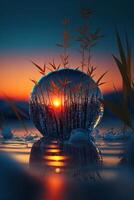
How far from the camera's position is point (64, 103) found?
2.42m

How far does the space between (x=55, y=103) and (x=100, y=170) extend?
118 cm

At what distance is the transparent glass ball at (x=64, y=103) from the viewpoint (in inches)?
94.5

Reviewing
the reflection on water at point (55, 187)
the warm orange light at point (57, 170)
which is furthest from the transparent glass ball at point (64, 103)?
the reflection on water at point (55, 187)

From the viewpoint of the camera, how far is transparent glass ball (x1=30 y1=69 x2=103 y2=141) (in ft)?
7.88

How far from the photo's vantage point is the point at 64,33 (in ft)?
6.79

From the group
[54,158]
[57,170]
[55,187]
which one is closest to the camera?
[55,187]

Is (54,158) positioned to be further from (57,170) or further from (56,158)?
(57,170)

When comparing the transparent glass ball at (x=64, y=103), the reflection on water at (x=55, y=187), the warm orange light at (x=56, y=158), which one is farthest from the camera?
the transparent glass ball at (x=64, y=103)

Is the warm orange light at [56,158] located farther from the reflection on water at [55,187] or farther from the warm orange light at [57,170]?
the reflection on water at [55,187]

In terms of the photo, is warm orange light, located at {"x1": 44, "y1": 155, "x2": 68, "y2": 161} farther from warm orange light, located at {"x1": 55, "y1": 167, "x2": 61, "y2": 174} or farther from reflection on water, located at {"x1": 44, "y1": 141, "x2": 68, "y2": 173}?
warm orange light, located at {"x1": 55, "y1": 167, "x2": 61, "y2": 174}

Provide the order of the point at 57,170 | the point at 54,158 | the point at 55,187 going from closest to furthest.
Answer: the point at 55,187 < the point at 57,170 < the point at 54,158

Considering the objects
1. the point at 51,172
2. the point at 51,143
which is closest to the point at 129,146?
the point at 51,172


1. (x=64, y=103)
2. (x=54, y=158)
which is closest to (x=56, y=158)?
(x=54, y=158)

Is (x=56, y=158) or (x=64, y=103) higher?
(x=64, y=103)
